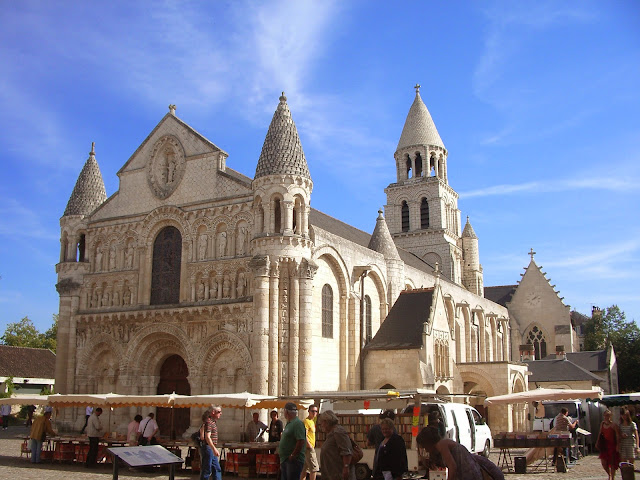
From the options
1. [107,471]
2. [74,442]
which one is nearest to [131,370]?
[74,442]

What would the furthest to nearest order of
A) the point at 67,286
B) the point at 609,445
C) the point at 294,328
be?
the point at 67,286 < the point at 294,328 < the point at 609,445

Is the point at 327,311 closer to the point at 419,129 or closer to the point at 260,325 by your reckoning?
the point at 260,325

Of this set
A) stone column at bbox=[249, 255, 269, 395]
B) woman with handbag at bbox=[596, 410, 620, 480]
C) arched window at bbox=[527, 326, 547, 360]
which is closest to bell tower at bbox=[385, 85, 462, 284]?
arched window at bbox=[527, 326, 547, 360]

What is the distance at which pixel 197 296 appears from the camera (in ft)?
89.6

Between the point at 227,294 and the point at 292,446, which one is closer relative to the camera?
the point at 292,446

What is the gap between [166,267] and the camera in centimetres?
2877

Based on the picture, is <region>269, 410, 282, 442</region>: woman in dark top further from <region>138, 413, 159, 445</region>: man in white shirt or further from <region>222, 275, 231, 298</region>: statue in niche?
<region>222, 275, 231, 298</region>: statue in niche

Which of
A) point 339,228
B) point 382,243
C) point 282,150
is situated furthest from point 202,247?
point 339,228

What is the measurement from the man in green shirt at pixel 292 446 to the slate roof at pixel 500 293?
5220 cm

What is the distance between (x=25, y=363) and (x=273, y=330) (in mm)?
34198

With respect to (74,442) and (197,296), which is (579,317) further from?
(74,442)

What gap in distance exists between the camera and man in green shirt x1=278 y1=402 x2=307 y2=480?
9852 mm

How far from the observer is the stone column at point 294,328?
2386 cm

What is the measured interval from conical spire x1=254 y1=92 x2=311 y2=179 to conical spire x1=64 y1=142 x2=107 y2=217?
33.5ft
